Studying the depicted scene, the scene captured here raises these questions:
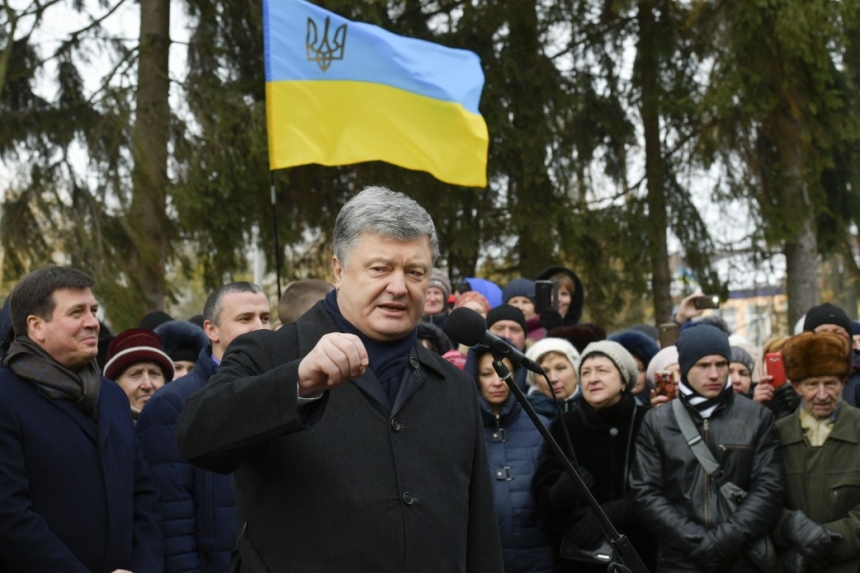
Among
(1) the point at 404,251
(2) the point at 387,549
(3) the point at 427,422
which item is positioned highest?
(1) the point at 404,251

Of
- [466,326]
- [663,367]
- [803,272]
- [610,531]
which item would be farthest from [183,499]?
[803,272]

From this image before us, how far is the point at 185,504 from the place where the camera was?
5.01 m

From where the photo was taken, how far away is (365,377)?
3.09m

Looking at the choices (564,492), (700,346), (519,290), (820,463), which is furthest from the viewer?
(519,290)

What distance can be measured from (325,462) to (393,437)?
199 mm

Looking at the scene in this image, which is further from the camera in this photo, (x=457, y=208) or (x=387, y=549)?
(x=457, y=208)

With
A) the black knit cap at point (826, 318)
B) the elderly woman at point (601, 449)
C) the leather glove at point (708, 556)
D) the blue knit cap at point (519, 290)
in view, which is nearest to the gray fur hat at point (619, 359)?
the elderly woman at point (601, 449)

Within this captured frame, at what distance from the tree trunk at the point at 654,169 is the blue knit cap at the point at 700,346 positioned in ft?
26.0

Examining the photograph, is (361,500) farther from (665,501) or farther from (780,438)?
(780,438)

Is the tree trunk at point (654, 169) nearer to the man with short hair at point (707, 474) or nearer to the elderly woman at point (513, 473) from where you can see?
the man with short hair at point (707, 474)

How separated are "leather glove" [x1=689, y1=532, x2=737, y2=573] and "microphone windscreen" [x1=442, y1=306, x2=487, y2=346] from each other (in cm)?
273

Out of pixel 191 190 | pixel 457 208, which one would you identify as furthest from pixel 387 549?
pixel 457 208

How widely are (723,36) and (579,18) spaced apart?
206cm

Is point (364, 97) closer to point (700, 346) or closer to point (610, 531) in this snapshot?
point (700, 346)
